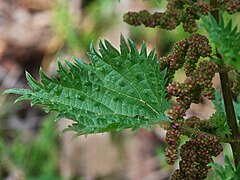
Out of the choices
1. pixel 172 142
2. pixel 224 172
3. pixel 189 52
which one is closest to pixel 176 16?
pixel 189 52

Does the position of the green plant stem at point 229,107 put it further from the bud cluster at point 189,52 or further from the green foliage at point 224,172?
the green foliage at point 224,172

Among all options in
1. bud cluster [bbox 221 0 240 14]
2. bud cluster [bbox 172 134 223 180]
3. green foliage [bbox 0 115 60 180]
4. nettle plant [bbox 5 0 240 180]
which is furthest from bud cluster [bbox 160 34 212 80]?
green foliage [bbox 0 115 60 180]

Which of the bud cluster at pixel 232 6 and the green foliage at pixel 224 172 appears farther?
the bud cluster at pixel 232 6

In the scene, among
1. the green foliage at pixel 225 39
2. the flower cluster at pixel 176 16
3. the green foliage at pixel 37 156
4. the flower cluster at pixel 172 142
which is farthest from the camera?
the green foliage at pixel 37 156

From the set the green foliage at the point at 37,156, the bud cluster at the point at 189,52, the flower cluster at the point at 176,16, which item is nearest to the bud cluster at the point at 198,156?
the bud cluster at the point at 189,52

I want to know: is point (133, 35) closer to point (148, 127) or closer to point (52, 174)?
point (52, 174)

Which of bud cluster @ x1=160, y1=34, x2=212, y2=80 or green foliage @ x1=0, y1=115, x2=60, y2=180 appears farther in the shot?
green foliage @ x1=0, y1=115, x2=60, y2=180

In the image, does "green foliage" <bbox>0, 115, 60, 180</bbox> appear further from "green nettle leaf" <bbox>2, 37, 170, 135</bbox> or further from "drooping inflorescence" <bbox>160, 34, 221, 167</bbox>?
"drooping inflorescence" <bbox>160, 34, 221, 167</bbox>
